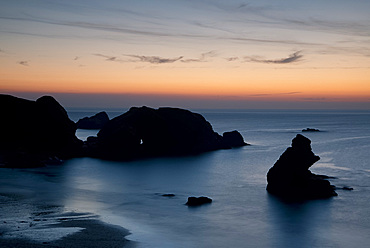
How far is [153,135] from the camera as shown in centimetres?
10906

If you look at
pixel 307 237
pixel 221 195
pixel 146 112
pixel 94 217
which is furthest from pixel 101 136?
pixel 307 237

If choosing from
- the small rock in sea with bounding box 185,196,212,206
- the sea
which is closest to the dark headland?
the sea

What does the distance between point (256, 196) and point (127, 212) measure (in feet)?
60.4

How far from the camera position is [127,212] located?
148ft

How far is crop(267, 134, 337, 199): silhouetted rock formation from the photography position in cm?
5269

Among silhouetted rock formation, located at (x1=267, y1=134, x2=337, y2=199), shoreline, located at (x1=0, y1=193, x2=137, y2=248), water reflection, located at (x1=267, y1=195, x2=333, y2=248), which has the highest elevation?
silhouetted rock formation, located at (x1=267, y1=134, x2=337, y2=199)

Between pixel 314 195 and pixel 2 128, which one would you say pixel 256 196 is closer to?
pixel 314 195

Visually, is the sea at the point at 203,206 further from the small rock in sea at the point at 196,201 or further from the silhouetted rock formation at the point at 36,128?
the silhouetted rock formation at the point at 36,128

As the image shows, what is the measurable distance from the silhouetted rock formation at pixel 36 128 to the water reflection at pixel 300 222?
2216 inches

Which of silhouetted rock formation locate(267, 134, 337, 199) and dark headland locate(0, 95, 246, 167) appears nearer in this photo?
silhouetted rock formation locate(267, 134, 337, 199)

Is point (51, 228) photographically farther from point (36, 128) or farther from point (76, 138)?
point (76, 138)

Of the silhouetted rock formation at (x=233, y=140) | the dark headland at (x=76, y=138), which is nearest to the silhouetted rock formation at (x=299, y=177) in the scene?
the dark headland at (x=76, y=138)

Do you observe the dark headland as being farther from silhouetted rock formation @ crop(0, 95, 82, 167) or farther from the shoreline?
the shoreline

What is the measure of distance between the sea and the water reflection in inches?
3.4
